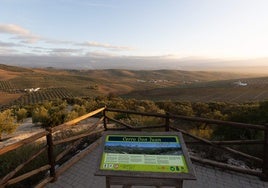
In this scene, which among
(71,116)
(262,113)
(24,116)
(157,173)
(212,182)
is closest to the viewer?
(157,173)

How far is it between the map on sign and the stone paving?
62.1 inches

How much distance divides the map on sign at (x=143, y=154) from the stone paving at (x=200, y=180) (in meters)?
1.58

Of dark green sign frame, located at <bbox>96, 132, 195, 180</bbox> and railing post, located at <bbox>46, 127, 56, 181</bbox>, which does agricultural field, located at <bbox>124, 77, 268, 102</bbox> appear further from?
dark green sign frame, located at <bbox>96, 132, 195, 180</bbox>

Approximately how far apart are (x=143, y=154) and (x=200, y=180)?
2212 mm

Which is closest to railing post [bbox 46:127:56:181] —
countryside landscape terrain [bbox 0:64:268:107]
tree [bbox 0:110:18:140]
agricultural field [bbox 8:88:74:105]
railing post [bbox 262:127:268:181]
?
railing post [bbox 262:127:268:181]

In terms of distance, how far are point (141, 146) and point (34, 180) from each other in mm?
2811

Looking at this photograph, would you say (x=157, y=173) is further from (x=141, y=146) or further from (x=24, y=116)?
(x=24, y=116)

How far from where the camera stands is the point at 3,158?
5637 mm

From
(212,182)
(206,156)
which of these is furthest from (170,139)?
(206,156)

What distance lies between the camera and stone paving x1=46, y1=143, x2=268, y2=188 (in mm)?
4500

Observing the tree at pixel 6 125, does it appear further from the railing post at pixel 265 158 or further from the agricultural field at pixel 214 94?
the agricultural field at pixel 214 94

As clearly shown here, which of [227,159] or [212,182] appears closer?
[212,182]

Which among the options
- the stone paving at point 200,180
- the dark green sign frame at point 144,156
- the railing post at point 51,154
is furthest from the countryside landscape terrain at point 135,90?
the dark green sign frame at point 144,156

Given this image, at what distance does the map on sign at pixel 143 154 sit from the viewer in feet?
9.30
